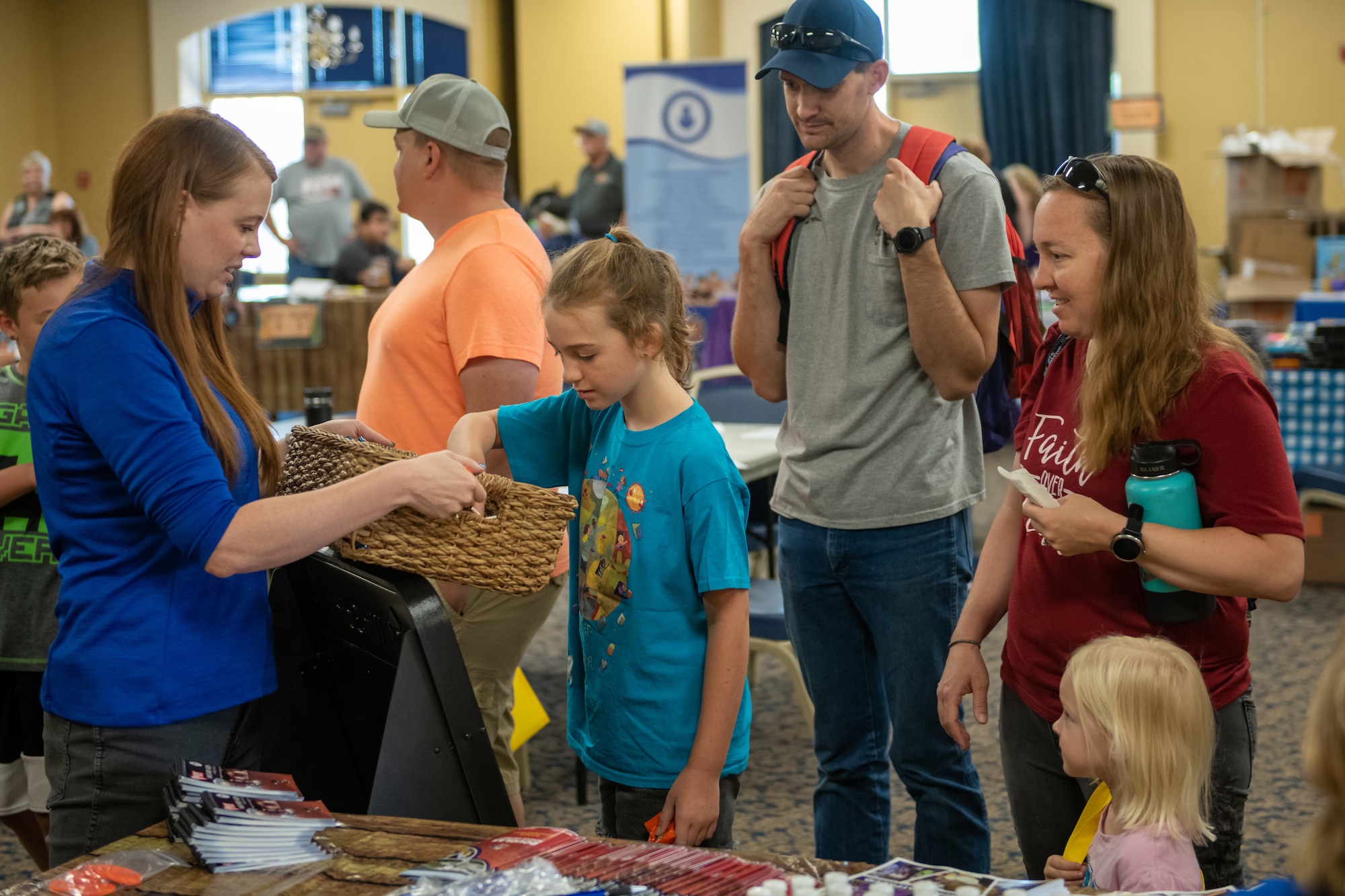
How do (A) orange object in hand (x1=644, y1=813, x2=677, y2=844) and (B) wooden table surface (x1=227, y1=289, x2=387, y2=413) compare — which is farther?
(B) wooden table surface (x1=227, y1=289, x2=387, y2=413)

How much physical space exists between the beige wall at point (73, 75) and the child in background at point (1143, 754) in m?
12.3

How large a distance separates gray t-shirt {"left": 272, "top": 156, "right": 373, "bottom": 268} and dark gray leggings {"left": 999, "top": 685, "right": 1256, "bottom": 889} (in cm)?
940

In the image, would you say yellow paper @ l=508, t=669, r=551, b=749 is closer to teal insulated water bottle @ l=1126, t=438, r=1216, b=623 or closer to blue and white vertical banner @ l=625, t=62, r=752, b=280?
teal insulated water bottle @ l=1126, t=438, r=1216, b=623

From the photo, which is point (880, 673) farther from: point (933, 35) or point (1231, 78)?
point (933, 35)

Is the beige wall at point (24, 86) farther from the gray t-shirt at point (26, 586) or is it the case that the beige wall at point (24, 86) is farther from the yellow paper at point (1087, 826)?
the yellow paper at point (1087, 826)

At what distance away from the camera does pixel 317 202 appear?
10.1 meters

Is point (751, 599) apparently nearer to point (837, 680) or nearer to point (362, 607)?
point (837, 680)

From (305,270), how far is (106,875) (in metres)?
9.67

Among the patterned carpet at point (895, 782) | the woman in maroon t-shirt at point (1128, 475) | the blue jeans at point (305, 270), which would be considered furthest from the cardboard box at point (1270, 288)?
the blue jeans at point (305, 270)

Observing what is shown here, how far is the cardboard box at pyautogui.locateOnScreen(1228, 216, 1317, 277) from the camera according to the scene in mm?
6852

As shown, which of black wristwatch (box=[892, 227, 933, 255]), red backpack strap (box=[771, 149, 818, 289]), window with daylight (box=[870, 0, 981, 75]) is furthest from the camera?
window with daylight (box=[870, 0, 981, 75])

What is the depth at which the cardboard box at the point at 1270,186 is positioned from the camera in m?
7.20

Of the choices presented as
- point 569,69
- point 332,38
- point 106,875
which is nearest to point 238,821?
point 106,875

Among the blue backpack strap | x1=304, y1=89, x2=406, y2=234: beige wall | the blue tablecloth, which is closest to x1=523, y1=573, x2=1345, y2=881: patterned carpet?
the blue tablecloth
